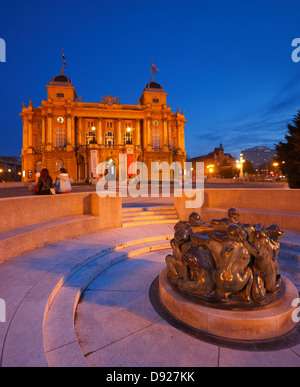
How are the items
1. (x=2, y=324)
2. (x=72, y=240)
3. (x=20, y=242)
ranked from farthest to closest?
1. (x=72, y=240)
2. (x=20, y=242)
3. (x=2, y=324)

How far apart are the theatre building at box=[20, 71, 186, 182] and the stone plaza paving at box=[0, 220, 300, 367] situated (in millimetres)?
39391

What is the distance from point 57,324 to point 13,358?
74cm

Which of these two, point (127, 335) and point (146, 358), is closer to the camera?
point (146, 358)

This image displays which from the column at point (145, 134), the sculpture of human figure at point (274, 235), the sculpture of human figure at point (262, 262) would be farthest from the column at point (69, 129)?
A: the sculpture of human figure at point (262, 262)

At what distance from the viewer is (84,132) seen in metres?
49.6

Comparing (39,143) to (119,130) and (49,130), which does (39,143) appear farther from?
(119,130)

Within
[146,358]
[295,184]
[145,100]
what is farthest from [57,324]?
[145,100]

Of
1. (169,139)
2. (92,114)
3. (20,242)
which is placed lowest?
(20,242)

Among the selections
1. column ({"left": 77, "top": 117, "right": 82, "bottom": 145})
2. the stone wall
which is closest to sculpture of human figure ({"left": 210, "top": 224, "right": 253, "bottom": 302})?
the stone wall

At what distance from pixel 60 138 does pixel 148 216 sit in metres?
47.1

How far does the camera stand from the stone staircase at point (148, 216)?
822 cm

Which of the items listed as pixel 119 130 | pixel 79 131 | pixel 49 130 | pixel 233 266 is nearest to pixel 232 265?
pixel 233 266

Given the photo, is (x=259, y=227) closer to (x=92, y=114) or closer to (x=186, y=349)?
(x=186, y=349)

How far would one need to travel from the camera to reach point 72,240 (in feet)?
20.1
